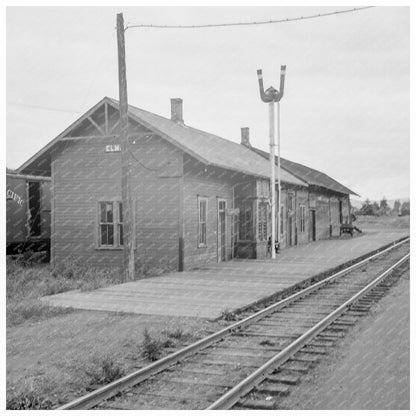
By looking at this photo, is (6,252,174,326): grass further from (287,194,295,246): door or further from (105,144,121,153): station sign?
(287,194,295,246): door

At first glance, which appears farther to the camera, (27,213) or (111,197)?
(27,213)

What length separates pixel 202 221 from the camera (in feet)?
60.0

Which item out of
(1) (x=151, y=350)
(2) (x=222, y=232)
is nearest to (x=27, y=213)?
(2) (x=222, y=232)

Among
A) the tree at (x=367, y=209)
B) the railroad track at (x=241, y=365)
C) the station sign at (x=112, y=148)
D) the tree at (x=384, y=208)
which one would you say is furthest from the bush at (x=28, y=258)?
the tree at (x=367, y=209)

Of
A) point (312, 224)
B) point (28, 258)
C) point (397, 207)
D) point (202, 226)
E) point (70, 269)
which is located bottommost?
point (70, 269)

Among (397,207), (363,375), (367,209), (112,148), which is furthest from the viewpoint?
(367,209)

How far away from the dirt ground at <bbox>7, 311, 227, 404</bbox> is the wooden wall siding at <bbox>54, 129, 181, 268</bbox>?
709cm

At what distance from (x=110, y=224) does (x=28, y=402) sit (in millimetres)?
12624

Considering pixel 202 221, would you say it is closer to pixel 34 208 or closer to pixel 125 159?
pixel 125 159

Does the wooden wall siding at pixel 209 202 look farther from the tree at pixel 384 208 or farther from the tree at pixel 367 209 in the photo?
the tree at pixel 367 209

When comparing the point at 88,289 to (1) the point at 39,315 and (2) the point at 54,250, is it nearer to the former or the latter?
(1) the point at 39,315

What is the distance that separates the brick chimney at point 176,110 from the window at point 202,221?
595 cm

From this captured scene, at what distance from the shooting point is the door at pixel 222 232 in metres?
19.7

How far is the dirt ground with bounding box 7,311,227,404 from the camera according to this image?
19.1 feet
